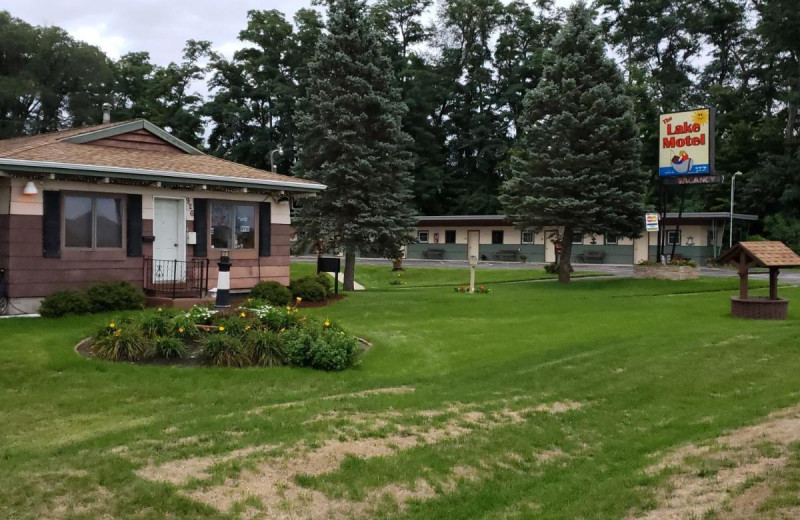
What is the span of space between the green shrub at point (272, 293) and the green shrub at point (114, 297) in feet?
8.87

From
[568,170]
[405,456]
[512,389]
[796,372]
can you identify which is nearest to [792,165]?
[568,170]

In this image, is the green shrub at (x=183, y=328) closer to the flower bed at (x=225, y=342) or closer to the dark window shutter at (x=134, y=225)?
the flower bed at (x=225, y=342)

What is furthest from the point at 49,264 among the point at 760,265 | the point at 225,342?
the point at 760,265

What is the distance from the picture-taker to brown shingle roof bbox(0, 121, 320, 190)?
14.5 meters

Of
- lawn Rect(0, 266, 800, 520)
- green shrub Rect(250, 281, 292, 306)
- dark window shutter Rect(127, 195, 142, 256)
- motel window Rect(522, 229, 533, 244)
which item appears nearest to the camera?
lawn Rect(0, 266, 800, 520)

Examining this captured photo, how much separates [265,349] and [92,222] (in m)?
6.89

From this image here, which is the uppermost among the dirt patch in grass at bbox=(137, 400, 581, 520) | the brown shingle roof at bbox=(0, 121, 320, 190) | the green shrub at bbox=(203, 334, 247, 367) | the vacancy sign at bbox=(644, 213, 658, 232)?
the brown shingle roof at bbox=(0, 121, 320, 190)

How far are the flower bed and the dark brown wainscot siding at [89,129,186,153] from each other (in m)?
8.27

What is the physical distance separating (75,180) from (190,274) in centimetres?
333

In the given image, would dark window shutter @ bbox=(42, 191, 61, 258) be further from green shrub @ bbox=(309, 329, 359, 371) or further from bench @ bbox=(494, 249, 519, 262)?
bench @ bbox=(494, 249, 519, 262)

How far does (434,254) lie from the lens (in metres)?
52.3

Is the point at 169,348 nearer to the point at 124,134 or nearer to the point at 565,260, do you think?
the point at 124,134

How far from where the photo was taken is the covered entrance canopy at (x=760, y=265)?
54.2 ft

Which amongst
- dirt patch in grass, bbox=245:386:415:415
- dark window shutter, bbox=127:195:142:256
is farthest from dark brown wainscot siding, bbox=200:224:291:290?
dirt patch in grass, bbox=245:386:415:415
